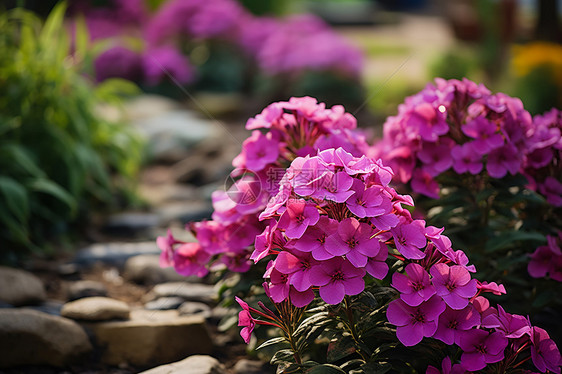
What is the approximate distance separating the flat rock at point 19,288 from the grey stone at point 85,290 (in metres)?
0.12

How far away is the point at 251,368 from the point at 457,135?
40.1 inches

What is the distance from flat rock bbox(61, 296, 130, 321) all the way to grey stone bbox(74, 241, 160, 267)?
2.49ft

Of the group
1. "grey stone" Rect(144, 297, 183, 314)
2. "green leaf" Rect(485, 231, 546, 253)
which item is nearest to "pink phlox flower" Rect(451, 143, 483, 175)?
"green leaf" Rect(485, 231, 546, 253)

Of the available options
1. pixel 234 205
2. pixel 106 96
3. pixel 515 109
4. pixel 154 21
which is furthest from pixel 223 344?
pixel 154 21

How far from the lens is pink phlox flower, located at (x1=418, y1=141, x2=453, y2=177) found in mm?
1979

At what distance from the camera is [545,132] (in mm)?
2053

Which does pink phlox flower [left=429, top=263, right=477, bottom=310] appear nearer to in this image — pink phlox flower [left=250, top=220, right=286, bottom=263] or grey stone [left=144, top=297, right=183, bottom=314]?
pink phlox flower [left=250, top=220, right=286, bottom=263]

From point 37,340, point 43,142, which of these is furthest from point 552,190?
point 43,142

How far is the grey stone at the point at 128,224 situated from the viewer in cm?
339

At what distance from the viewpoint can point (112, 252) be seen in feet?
9.92

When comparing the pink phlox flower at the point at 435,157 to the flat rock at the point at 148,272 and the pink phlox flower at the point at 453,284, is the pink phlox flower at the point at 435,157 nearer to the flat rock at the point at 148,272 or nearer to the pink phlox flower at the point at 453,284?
the pink phlox flower at the point at 453,284

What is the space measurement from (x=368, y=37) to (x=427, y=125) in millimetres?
12291

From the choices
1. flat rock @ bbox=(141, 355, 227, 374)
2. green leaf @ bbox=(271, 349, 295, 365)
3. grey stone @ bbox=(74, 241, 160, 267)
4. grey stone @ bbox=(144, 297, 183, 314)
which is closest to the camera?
green leaf @ bbox=(271, 349, 295, 365)

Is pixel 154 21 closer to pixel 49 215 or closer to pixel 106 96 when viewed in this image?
pixel 106 96
